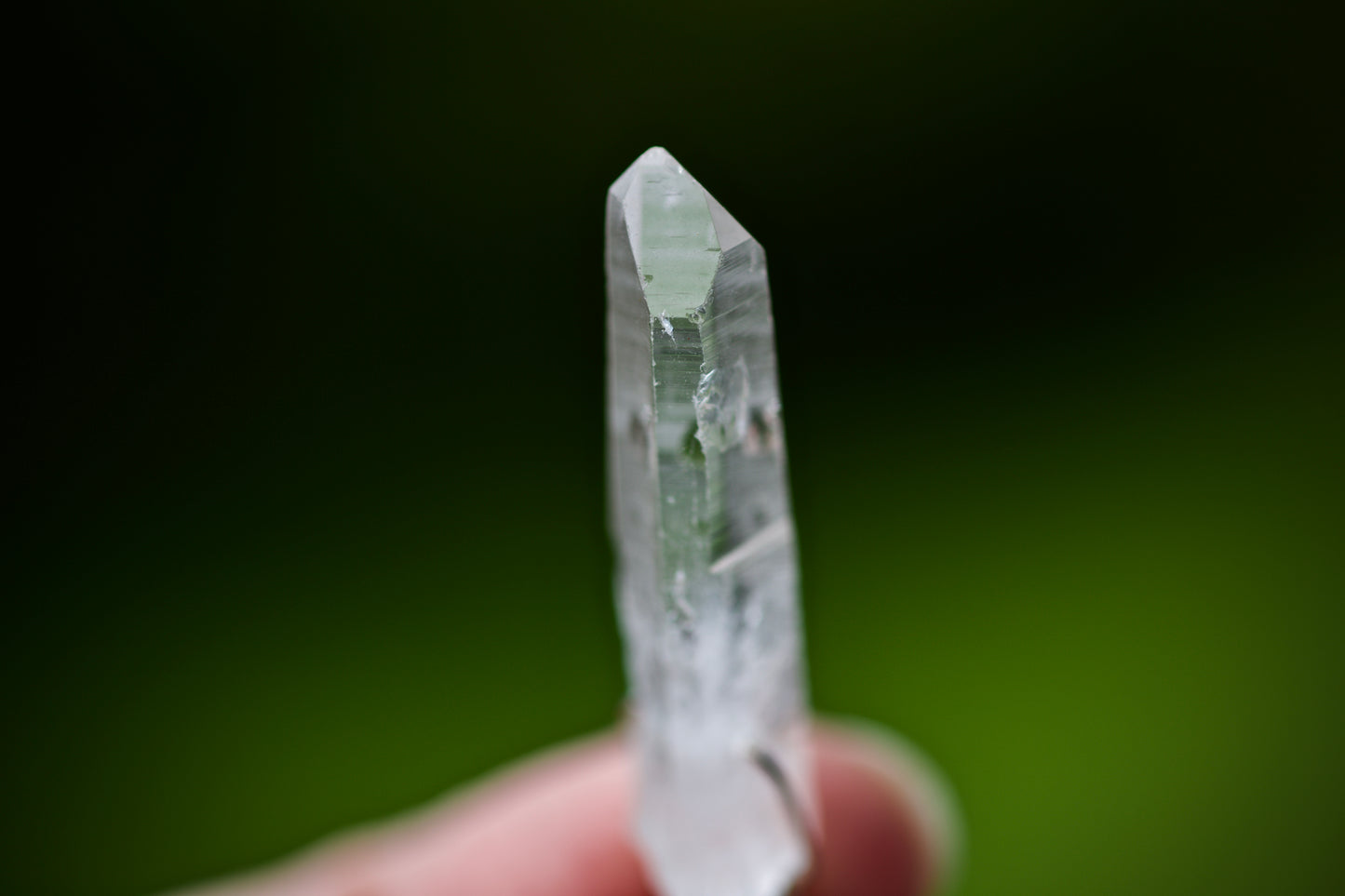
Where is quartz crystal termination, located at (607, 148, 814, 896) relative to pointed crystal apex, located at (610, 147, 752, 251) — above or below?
below

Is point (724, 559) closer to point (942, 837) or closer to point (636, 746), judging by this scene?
point (636, 746)

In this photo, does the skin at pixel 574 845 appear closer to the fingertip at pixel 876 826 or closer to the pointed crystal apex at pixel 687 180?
the fingertip at pixel 876 826

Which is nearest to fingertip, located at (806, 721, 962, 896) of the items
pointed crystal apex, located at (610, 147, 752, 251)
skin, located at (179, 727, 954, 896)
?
skin, located at (179, 727, 954, 896)

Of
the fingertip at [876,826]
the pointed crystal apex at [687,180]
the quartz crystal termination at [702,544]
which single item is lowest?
the fingertip at [876,826]

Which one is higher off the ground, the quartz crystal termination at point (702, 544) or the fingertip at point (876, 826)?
the quartz crystal termination at point (702, 544)

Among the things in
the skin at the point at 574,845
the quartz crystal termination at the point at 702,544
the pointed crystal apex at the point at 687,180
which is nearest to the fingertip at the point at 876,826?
the skin at the point at 574,845

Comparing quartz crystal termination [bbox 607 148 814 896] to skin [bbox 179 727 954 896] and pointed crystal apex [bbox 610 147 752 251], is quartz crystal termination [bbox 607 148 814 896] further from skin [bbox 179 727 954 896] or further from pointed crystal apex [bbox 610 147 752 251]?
skin [bbox 179 727 954 896]

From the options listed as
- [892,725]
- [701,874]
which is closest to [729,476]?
[701,874]

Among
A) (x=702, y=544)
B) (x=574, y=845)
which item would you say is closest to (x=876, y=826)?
(x=574, y=845)
